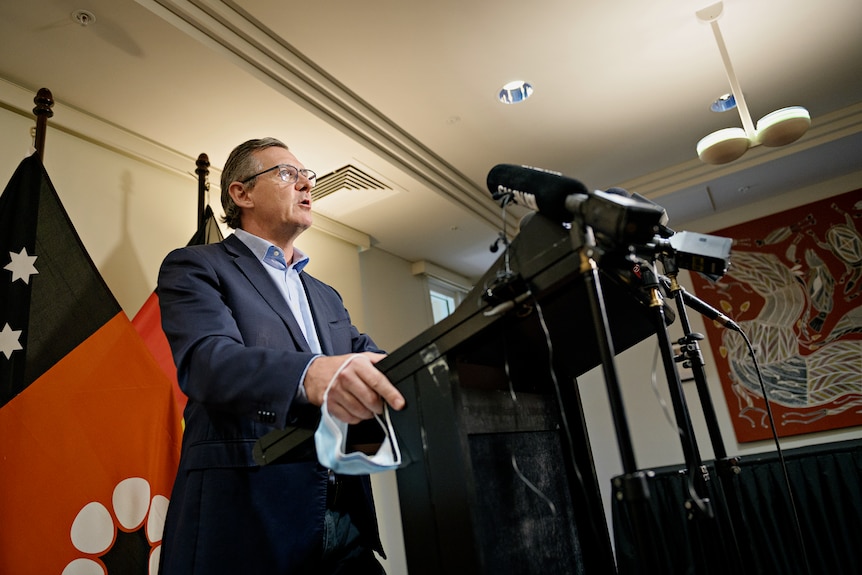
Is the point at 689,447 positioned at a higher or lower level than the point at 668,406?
lower

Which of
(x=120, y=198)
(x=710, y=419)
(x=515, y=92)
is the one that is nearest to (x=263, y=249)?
(x=710, y=419)

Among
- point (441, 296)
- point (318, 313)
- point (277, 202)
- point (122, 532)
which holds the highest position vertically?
point (441, 296)

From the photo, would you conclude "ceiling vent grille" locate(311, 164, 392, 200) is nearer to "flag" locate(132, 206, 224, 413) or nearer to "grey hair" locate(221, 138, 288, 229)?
"flag" locate(132, 206, 224, 413)

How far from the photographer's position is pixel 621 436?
62 cm

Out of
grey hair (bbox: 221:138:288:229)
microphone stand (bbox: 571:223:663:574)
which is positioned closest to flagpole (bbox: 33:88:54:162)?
grey hair (bbox: 221:138:288:229)

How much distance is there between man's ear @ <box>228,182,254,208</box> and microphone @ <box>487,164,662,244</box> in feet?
2.85

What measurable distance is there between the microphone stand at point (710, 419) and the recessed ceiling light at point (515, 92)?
6.64ft

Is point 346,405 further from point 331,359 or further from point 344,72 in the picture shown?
point 344,72

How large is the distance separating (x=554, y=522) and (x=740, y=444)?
4.15 meters

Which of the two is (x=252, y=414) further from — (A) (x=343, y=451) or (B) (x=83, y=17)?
(B) (x=83, y=17)

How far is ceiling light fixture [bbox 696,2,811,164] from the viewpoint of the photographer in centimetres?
277

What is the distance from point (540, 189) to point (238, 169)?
1040mm

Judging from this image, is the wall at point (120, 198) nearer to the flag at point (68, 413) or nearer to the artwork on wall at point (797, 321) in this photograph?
the flag at point (68, 413)

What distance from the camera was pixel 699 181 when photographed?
14.0 feet
